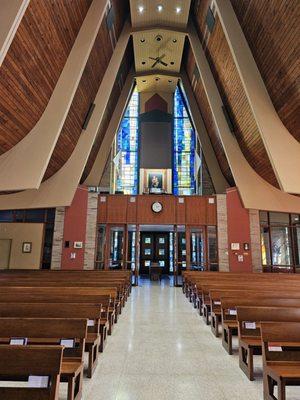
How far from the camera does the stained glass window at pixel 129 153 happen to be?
15.1 m

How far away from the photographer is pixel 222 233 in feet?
33.1

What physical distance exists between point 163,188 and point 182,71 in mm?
5756

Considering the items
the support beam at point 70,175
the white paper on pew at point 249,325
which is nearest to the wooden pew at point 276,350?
the white paper on pew at point 249,325

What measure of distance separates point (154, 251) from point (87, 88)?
903 centimetres

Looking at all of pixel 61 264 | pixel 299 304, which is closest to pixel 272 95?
pixel 299 304

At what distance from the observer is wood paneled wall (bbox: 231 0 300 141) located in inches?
211

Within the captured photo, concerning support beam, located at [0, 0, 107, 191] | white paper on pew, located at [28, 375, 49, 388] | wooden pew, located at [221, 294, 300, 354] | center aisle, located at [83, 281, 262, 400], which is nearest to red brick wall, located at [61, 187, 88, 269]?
support beam, located at [0, 0, 107, 191]

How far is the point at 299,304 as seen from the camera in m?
3.35

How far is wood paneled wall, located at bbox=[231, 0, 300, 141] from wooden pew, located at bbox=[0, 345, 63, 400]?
6.48 metres

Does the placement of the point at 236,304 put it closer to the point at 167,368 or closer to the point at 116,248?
the point at 167,368

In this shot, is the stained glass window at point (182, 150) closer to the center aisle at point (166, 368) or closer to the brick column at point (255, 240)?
the brick column at point (255, 240)

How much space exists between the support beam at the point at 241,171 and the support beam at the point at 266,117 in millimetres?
2255

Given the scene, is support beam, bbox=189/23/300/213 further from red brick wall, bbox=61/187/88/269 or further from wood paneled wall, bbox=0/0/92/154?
red brick wall, bbox=61/187/88/269

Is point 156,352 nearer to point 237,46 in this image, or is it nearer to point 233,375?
point 233,375
